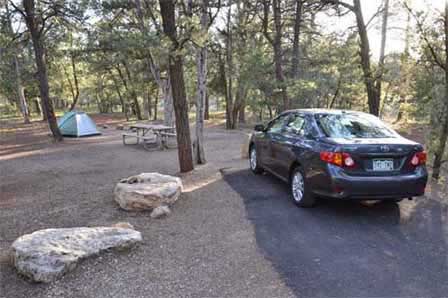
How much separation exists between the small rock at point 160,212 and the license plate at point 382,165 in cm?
282

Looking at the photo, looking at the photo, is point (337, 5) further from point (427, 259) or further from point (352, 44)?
point (427, 259)

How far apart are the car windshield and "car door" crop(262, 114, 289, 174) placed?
0.98m

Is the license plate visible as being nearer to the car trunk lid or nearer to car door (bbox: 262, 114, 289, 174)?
the car trunk lid

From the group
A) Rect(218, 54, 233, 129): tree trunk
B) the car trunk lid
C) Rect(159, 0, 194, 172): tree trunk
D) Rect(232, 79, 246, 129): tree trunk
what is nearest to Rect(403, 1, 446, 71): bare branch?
the car trunk lid

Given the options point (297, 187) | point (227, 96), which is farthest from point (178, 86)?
point (227, 96)

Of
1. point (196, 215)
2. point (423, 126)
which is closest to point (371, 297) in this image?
point (196, 215)

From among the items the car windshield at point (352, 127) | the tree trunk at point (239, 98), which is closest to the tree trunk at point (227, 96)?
the tree trunk at point (239, 98)

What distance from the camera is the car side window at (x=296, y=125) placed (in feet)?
16.0

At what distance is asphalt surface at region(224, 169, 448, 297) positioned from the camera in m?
2.71

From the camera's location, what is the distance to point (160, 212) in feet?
14.5

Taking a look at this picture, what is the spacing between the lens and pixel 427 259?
10.3 feet

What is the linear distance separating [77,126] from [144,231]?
1210 cm

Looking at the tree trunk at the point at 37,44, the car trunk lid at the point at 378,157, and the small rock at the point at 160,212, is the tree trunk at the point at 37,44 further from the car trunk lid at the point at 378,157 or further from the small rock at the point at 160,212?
the car trunk lid at the point at 378,157

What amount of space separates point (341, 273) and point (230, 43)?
1501 cm
